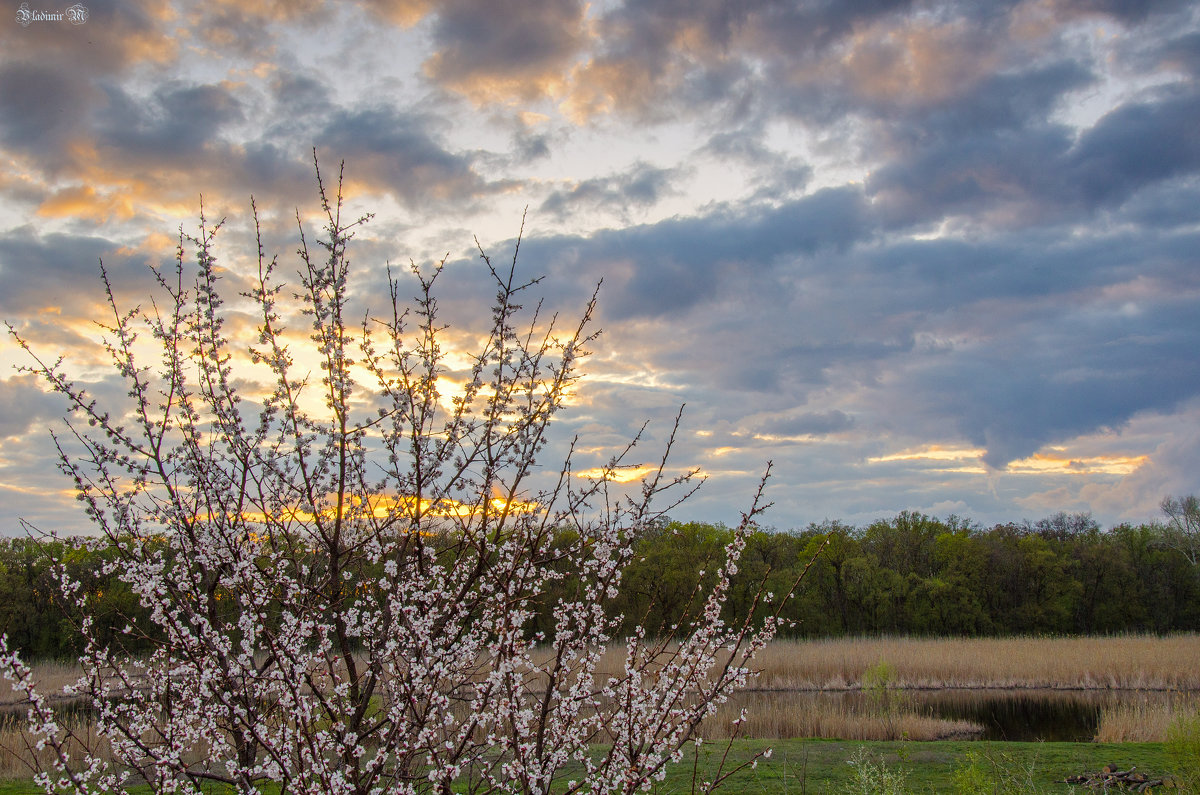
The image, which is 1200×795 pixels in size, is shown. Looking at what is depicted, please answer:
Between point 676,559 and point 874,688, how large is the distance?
14459 millimetres

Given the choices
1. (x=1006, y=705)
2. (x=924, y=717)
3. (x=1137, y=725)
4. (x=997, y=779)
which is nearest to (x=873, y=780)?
(x=997, y=779)

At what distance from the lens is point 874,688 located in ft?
51.8

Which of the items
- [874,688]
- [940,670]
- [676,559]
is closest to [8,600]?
[676,559]

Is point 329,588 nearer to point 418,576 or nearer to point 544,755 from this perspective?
Result: point 418,576

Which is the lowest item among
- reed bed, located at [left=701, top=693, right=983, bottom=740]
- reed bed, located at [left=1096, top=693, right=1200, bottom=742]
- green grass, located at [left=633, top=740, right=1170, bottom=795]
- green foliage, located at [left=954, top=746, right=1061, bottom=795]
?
reed bed, located at [left=701, top=693, right=983, bottom=740]

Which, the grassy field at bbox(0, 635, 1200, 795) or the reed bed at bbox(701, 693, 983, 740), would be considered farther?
the reed bed at bbox(701, 693, 983, 740)

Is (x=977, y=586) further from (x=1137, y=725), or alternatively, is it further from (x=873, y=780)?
(x=873, y=780)

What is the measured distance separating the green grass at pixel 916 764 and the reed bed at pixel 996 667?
9.23 m

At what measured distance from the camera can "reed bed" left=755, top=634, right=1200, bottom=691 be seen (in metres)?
19.2

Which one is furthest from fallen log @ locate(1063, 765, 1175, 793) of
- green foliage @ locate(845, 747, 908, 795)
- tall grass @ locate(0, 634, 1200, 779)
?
tall grass @ locate(0, 634, 1200, 779)

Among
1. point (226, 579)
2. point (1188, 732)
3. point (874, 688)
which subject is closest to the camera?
point (226, 579)

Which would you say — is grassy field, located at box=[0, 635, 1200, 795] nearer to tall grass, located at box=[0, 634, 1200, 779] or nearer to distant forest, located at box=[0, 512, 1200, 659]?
tall grass, located at box=[0, 634, 1200, 779]

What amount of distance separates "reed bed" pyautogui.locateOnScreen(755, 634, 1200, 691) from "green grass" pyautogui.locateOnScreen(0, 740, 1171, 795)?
9235 millimetres

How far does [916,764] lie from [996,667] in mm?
14013
